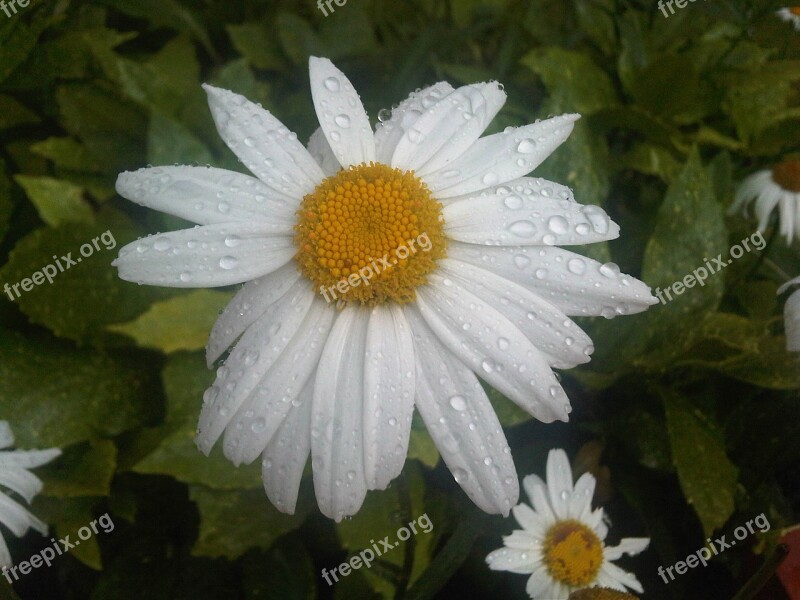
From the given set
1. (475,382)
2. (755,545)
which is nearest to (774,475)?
(755,545)

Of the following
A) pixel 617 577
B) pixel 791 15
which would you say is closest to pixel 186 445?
pixel 617 577

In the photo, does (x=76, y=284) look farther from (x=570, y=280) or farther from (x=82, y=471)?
(x=570, y=280)

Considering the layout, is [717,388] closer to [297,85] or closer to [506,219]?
[506,219]

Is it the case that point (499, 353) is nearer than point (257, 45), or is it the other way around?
point (499, 353)

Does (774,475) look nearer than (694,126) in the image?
Yes

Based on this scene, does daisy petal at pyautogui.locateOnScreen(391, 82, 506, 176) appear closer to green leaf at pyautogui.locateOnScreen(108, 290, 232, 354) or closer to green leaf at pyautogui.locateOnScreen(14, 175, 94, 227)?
green leaf at pyautogui.locateOnScreen(108, 290, 232, 354)

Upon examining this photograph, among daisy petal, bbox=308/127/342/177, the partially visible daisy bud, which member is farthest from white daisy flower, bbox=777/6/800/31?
the partially visible daisy bud
